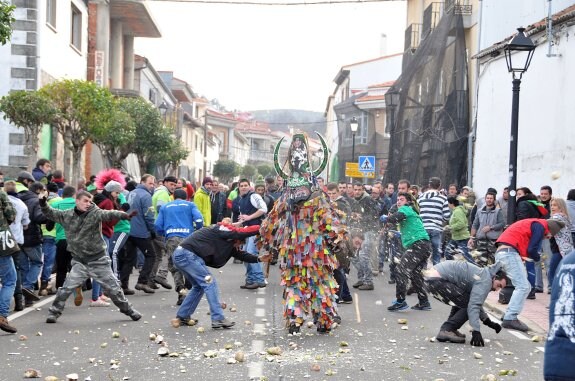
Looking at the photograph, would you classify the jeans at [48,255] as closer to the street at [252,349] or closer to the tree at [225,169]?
the street at [252,349]

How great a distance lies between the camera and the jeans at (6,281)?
9.82 meters

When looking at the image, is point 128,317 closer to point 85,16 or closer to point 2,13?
point 2,13

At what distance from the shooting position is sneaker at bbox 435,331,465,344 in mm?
9484

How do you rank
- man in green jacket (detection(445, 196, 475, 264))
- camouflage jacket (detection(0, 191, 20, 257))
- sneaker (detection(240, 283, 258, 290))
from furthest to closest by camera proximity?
man in green jacket (detection(445, 196, 475, 264)) < sneaker (detection(240, 283, 258, 290)) < camouflage jacket (detection(0, 191, 20, 257))

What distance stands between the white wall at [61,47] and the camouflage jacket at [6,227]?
45.9 feet

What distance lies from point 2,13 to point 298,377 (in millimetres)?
6520

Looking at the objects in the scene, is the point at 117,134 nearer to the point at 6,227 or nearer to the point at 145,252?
the point at 145,252

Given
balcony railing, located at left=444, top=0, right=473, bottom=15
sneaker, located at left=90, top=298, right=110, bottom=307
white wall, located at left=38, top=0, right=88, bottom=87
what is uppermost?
balcony railing, located at left=444, top=0, right=473, bottom=15

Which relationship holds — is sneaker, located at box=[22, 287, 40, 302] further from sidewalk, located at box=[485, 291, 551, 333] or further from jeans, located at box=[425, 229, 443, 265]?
jeans, located at box=[425, 229, 443, 265]

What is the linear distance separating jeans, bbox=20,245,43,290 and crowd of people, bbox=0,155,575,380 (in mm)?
14

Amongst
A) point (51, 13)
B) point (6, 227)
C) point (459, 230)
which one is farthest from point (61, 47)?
point (6, 227)

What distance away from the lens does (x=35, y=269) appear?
40.2 feet

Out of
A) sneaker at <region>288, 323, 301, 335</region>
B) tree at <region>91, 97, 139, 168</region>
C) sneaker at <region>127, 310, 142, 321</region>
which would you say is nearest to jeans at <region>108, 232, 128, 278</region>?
sneaker at <region>127, 310, 142, 321</region>

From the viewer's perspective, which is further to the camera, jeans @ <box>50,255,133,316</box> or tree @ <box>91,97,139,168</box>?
tree @ <box>91,97,139,168</box>
